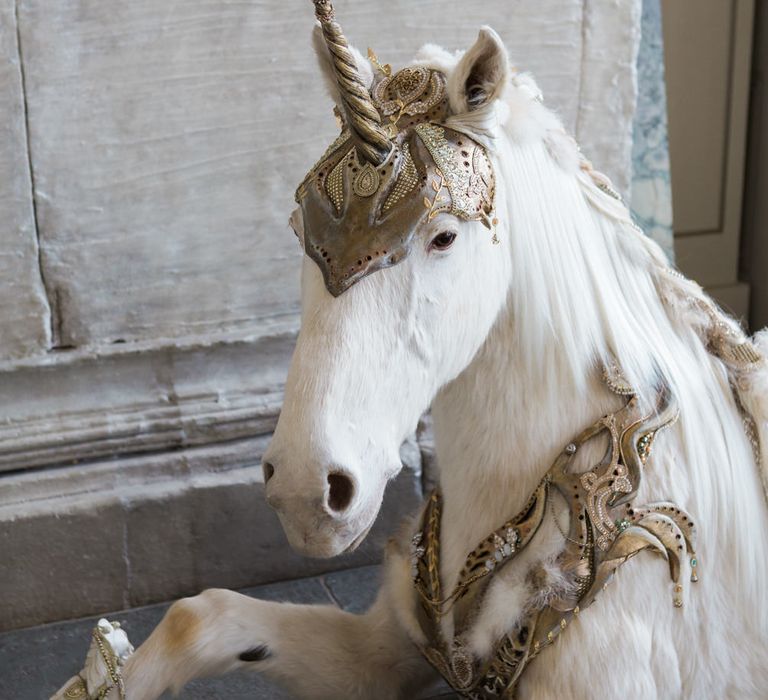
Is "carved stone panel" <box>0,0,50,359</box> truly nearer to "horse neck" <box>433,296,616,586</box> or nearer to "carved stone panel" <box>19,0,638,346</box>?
"carved stone panel" <box>19,0,638,346</box>

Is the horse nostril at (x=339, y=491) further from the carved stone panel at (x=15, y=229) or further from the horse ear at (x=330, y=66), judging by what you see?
the carved stone panel at (x=15, y=229)

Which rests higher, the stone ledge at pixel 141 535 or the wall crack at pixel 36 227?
the wall crack at pixel 36 227

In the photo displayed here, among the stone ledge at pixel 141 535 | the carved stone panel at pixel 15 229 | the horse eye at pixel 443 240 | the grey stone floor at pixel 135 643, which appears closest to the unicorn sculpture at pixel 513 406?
the horse eye at pixel 443 240

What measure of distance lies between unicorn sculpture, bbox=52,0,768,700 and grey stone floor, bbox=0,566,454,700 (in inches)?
15.6

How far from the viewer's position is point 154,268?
2.09m

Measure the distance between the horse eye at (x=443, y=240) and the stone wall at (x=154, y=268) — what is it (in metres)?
1.03

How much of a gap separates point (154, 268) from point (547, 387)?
1047mm

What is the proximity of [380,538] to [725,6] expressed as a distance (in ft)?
6.20

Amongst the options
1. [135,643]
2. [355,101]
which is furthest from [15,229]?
[355,101]

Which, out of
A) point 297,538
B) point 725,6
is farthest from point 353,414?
point 725,6

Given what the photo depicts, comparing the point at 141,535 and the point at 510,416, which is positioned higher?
the point at 510,416

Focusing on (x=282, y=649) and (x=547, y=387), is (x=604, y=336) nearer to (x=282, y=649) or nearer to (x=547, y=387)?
(x=547, y=387)

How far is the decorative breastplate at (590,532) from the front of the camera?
1.23 m

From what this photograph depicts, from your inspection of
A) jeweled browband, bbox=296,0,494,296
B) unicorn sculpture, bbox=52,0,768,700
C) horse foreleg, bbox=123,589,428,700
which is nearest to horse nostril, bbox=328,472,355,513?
unicorn sculpture, bbox=52,0,768,700
